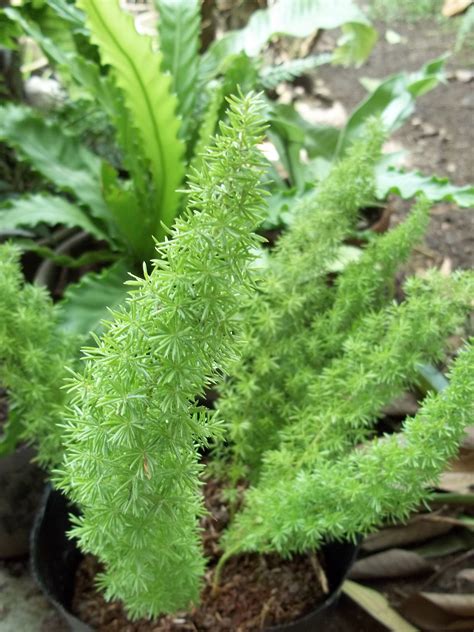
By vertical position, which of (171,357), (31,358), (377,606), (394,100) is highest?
(394,100)

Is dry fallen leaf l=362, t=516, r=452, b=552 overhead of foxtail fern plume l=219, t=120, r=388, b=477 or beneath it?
beneath

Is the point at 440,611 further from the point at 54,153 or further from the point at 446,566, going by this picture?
the point at 54,153

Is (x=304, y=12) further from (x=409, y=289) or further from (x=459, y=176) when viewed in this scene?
(x=409, y=289)

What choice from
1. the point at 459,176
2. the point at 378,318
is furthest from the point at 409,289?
the point at 459,176

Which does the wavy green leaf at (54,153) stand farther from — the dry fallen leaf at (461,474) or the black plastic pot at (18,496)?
the dry fallen leaf at (461,474)

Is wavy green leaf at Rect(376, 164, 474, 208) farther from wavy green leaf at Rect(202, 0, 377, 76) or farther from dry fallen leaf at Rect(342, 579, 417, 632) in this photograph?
dry fallen leaf at Rect(342, 579, 417, 632)

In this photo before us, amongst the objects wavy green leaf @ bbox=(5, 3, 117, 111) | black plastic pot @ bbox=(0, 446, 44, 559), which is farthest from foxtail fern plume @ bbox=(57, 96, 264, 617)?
wavy green leaf @ bbox=(5, 3, 117, 111)

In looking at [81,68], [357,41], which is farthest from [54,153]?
[357,41]
